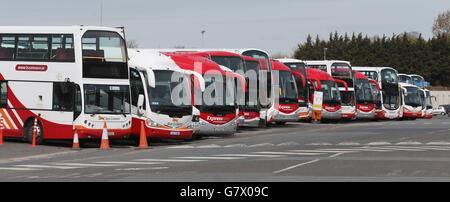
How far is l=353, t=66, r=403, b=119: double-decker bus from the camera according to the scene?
54.2 m

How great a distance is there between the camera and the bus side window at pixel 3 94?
25.1 m

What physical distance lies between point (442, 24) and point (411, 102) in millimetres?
87888

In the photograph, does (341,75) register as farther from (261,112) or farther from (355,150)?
(355,150)

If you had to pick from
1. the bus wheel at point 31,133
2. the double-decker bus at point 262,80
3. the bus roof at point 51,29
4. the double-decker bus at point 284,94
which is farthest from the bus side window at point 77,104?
the double-decker bus at point 284,94

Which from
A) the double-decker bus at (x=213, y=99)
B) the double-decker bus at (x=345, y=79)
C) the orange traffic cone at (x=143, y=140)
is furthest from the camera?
the double-decker bus at (x=345, y=79)

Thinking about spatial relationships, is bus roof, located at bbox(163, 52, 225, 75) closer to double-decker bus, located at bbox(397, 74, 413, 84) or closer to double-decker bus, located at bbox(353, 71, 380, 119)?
double-decker bus, located at bbox(353, 71, 380, 119)

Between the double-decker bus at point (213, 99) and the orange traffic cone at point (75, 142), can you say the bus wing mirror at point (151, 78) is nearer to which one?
the orange traffic cone at point (75, 142)

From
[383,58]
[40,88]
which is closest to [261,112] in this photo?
[40,88]

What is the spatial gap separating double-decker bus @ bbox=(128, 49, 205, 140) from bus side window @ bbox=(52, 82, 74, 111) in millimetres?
2262

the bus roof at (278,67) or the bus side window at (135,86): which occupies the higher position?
the bus roof at (278,67)

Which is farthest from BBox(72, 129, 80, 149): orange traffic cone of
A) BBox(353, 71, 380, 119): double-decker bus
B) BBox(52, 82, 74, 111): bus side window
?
BBox(353, 71, 380, 119): double-decker bus

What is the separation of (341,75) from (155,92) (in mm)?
26978

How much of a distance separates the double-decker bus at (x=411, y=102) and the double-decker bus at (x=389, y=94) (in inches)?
48.9
